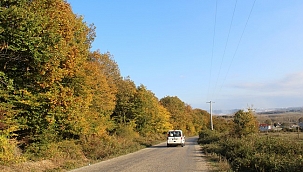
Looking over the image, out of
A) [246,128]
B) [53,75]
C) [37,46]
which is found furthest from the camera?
[246,128]

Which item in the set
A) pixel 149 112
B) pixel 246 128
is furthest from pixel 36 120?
pixel 149 112

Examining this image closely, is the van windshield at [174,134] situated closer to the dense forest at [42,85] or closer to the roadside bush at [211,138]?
the roadside bush at [211,138]

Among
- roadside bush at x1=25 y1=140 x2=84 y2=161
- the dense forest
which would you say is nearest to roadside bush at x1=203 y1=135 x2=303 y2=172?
the dense forest

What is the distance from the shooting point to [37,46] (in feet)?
46.5

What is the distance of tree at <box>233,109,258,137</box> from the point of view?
3038 cm

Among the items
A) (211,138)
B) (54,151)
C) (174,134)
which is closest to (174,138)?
(174,134)

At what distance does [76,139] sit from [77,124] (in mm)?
4101

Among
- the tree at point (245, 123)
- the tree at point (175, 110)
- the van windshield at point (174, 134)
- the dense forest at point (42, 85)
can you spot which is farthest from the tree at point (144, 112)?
the tree at point (175, 110)

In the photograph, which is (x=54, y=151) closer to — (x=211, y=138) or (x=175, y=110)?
(x=211, y=138)

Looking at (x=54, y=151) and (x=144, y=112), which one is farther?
(x=144, y=112)

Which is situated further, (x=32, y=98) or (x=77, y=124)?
(x=77, y=124)

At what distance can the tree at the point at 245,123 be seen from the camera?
99.7 ft

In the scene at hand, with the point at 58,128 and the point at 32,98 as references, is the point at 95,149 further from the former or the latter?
the point at 32,98

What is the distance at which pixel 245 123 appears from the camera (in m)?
30.5
